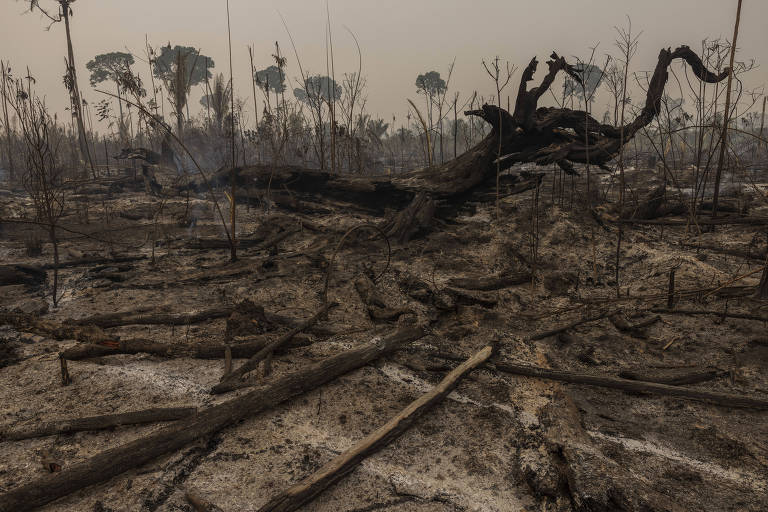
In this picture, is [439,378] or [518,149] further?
[518,149]

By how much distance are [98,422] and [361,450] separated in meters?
1.35

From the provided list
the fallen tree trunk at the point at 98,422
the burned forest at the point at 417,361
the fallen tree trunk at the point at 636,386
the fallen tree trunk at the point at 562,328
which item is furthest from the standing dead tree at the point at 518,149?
the fallen tree trunk at the point at 98,422

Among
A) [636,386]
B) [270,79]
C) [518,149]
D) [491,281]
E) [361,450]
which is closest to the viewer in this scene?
[361,450]

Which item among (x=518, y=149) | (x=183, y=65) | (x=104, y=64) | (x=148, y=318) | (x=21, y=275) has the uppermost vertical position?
(x=104, y=64)

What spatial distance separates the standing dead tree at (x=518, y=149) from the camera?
5160mm

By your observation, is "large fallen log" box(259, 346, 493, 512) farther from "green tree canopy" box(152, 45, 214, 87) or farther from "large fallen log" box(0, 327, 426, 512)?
"green tree canopy" box(152, 45, 214, 87)

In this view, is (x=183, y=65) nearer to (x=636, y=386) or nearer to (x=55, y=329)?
(x=55, y=329)

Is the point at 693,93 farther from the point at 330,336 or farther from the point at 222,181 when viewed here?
the point at 222,181

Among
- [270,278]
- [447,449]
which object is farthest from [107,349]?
[447,449]

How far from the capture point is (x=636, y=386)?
7.89ft

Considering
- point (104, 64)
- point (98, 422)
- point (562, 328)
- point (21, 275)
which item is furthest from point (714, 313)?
point (104, 64)

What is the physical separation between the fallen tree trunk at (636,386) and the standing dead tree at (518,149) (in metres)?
3.04

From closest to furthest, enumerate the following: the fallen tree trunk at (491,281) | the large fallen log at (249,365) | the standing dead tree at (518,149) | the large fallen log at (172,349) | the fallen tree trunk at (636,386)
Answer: the fallen tree trunk at (636,386) < the large fallen log at (249,365) < the large fallen log at (172,349) < the fallen tree trunk at (491,281) < the standing dead tree at (518,149)

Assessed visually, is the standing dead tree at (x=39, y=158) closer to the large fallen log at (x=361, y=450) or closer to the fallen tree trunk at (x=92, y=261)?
the fallen tree trunk at (x=92, y=261)
